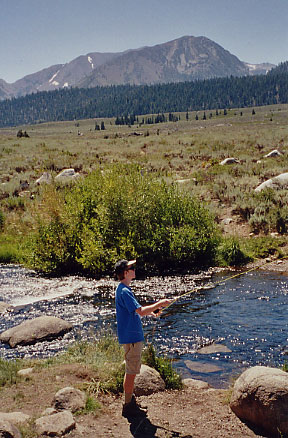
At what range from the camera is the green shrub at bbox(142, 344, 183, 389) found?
25.2ft

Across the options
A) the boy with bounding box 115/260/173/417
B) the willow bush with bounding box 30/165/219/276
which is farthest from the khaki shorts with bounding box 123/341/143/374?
the willow bush with bounding box 30/165/219/276

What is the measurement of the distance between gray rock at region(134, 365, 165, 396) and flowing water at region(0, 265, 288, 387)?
1.34 m

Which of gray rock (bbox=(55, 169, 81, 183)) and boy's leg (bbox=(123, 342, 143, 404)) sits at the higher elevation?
gray rock (bbox=(55, 169, 81, 183))

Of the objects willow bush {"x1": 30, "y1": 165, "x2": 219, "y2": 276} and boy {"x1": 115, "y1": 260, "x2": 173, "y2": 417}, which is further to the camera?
willow bush {"x1": 30, "y1": 165, "x2": 219, "y2": 276}

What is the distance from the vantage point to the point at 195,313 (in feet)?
42.3

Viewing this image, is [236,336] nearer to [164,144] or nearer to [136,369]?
[136,369]

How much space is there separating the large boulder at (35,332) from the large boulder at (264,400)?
18.9 ft

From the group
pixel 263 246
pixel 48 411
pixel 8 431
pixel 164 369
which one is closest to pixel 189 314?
pixel 164 369

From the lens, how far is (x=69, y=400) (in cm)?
661

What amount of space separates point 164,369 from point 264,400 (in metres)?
2.08

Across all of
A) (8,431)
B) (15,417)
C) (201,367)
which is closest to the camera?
(8,431)

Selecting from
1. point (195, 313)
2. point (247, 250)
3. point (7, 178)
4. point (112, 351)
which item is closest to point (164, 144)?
point (7, 178)

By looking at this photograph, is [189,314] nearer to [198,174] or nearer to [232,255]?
[232,255]

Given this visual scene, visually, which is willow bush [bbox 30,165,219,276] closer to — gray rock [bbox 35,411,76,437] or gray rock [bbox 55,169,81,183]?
gray rock [bbox 35,411,76,437]
